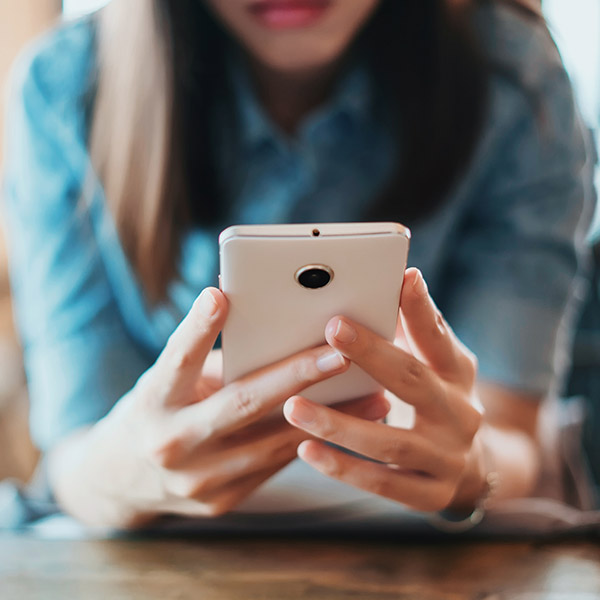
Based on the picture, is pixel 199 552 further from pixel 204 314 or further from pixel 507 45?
pixel 507 45

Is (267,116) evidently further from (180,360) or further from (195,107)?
(180,360)

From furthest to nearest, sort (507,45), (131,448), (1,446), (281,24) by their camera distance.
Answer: (1,446), (507,45), (281,24), (131,448)

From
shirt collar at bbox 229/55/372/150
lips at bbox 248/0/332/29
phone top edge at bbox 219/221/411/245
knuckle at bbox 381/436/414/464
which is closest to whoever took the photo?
phone top edge at bbox 219/221/411/245

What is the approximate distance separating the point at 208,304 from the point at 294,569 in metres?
0.22

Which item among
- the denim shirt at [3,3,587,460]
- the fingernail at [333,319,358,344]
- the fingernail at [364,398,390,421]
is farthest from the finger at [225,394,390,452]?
the denim shirt at [3,3,587,460]

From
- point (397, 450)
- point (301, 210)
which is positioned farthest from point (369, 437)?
point (301, 210)

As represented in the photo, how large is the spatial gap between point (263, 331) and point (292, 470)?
23 cm

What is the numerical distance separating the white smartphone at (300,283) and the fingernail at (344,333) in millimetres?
14

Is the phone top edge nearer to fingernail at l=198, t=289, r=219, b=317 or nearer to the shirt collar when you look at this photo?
fingernail at l=198, t=289, r=219, b=317

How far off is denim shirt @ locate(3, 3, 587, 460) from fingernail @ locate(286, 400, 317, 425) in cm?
34

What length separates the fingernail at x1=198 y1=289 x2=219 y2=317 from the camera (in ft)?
1.18

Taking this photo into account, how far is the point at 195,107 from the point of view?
0.71 metres

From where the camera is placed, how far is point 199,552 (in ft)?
1.61

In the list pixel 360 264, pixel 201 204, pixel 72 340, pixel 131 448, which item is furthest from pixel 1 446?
pixel 360 264
